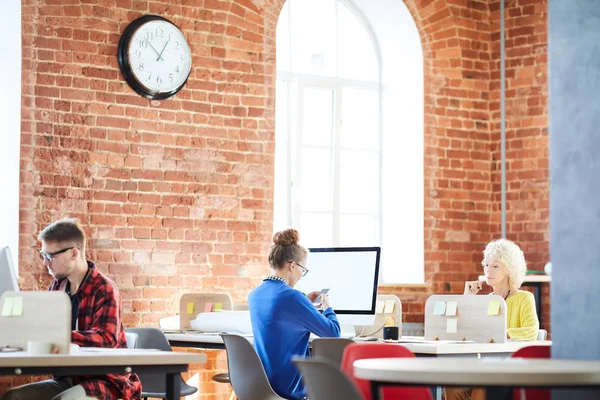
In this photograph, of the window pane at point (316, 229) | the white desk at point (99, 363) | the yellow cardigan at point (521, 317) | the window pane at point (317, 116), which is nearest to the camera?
the white desk at point (99, 363)

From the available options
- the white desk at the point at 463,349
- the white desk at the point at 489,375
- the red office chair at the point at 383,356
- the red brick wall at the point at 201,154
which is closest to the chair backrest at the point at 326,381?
the white desk at the point at 489,375

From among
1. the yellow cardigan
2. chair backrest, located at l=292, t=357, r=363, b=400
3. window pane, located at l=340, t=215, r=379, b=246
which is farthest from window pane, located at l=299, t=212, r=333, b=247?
chair backrest, located at l=292, t=357, r=363, b=400

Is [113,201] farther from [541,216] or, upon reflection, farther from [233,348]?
[541,216]

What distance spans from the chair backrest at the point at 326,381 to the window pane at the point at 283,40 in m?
5.04

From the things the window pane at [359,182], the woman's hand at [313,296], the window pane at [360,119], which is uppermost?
the window pane at [360,119]

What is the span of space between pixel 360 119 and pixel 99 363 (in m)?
5.03

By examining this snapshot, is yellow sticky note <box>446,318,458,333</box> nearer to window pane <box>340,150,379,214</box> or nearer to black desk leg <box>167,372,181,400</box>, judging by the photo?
black desk leg <box>167,372,181,400</box>

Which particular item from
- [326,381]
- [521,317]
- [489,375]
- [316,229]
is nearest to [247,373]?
[326,381]

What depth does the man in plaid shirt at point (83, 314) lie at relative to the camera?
13.1 ft

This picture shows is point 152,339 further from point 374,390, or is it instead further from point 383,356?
point 374,390

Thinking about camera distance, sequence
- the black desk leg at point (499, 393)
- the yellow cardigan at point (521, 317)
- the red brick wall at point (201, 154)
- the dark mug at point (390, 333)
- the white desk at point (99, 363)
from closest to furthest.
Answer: the black desk leg at point (499, 393) < the white desk at point (99, 363) < the dark mug at point (390, 333) < the yellow cardigan at point (521, 317) < the red brick wall at point (201, 154)

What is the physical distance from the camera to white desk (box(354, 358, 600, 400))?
106 inches

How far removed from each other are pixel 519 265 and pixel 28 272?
3.03 metres

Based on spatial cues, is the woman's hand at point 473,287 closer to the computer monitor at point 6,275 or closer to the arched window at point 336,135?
the arched window at point 336,135
